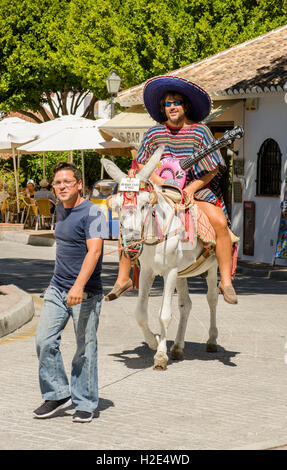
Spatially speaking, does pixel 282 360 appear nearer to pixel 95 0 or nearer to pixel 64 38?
pixel 95 0

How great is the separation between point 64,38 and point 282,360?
3550 centimetres

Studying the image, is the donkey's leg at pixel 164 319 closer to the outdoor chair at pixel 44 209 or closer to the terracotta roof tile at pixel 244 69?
the terracotta roof tile at pixel 244 69

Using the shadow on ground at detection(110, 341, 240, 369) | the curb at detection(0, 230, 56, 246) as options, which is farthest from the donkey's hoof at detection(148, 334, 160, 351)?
the curb at detection(0, 230, 56, 246)

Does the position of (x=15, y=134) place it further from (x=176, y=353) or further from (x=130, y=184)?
(x=130, y=184)

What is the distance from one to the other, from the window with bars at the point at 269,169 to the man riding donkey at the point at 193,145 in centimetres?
1078

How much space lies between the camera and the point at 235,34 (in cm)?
3325

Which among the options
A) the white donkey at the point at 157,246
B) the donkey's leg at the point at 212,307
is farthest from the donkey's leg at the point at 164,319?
the donkey's leg at the point at 212,307

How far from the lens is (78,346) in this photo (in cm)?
670

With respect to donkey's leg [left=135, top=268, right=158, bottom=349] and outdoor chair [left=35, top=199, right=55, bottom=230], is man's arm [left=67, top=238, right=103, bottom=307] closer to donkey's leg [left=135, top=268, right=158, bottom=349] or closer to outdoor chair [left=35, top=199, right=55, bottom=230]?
donkey's leg [left=135, top=268, right=158, bottom=349]

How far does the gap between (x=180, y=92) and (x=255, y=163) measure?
11.5 m

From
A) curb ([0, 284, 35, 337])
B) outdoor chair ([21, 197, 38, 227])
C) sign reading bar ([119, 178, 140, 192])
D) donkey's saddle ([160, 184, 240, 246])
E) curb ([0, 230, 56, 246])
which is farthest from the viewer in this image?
outdoor chair ([21, 197, 38, 227])

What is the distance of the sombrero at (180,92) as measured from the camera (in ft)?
29.9

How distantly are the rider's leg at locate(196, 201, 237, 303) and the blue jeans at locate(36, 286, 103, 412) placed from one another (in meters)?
2.56

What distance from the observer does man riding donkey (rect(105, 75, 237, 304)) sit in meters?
8.91
